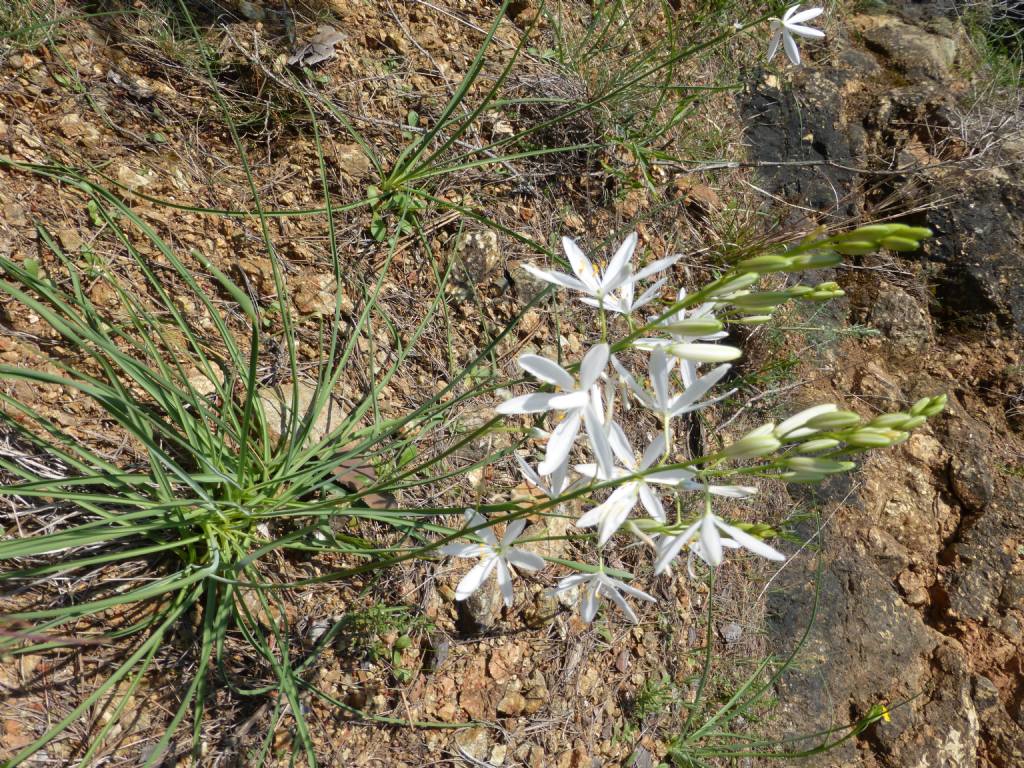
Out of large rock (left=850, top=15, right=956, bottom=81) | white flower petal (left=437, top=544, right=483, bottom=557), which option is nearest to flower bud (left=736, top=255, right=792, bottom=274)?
white flower petal (left=437, top=544, right=483, bottom=557)

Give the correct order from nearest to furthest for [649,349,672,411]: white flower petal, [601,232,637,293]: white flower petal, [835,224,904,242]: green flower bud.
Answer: [835,224,904,242]: green flower bud
[649,349,672,411]: white flower petal
[601,232,637,293]: white flower petal

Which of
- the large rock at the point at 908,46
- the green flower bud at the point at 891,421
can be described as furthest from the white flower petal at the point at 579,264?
the large rock at the point at 908,46

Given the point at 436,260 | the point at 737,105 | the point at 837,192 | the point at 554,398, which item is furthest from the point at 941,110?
the point at 554,398

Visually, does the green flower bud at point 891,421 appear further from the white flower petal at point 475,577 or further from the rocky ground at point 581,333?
the rocky ground at point 581,333

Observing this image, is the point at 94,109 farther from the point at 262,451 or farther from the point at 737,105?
the point at 737,105

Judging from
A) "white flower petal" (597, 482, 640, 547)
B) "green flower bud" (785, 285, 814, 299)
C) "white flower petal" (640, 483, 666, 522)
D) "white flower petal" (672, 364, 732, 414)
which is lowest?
"white flower petal" (597, 482, 640, 547)

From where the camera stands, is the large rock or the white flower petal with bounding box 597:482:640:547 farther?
the large rock

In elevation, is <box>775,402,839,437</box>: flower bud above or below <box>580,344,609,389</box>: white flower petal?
below

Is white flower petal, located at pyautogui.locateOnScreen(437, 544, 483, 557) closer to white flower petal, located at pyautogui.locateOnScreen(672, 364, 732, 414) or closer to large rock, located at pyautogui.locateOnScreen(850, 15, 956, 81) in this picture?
white flower petal, located at pyautogui.locateOnScreen(672, 364, 732, 414)
